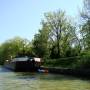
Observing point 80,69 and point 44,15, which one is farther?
point 44,15

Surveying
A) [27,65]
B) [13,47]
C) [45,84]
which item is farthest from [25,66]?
[13,47]

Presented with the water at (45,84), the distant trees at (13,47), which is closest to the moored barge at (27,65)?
the water at (45,84)

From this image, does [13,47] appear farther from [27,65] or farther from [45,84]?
[45,84]

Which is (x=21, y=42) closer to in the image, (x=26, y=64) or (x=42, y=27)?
(x=42, y=27)

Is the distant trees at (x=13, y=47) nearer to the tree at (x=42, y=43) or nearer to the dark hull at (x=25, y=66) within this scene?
the tree at (x=42, y=43)

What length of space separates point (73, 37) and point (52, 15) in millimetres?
7162

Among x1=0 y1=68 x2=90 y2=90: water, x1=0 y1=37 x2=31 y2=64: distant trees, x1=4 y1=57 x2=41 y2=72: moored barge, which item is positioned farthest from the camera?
x1=0 y1=37 x2=31 y2=64: distant trees

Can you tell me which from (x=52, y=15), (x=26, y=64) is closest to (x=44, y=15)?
(x=52, y=15)

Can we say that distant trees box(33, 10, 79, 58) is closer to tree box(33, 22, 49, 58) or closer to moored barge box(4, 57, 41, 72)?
tree box(33, 22, 49, 58)

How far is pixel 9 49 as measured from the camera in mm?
110562

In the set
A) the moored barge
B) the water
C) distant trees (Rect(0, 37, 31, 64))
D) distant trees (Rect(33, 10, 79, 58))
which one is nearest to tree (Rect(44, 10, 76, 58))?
distant trees (Rect(33, 10, 79, 58))

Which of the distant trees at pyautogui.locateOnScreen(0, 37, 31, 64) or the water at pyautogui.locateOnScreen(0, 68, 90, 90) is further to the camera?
the distant trees at pyautogui.locateOnScreen(0, 37, 31, 64)

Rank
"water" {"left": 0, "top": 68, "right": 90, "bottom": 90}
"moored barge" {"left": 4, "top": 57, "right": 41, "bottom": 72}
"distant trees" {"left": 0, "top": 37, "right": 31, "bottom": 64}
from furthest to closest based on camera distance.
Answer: "distant trees" {"left": 0, "top": 37, "right": 31, "bottom": 64} < "moored barge" {"left": 4, "top": 57, "right": 41, "bottom": 72} < "water" {"left": 0, "top": 68, "right": 90, "bottom": 90}

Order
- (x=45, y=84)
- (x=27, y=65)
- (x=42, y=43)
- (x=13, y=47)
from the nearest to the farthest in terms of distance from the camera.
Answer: (x=45, y=84) → (x=27, y=65) → (x=42, y=43) → (x=13, y=47)
